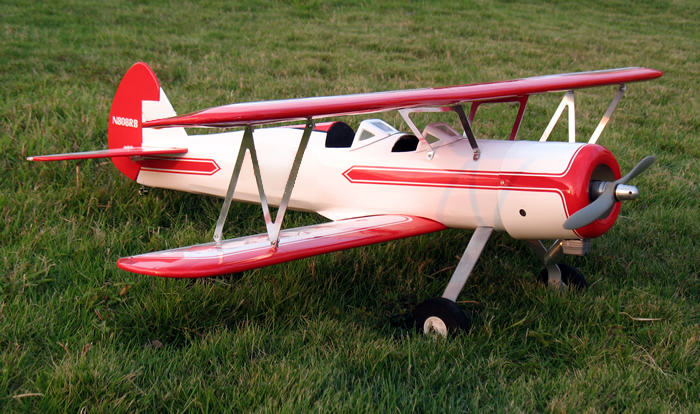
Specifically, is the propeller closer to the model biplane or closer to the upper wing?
the model biplane

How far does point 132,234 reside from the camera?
460 centimetres

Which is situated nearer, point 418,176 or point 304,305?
point 304,305

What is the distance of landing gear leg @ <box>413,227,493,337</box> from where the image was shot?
139 inches

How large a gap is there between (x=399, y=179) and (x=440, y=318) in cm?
114

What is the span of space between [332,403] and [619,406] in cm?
147

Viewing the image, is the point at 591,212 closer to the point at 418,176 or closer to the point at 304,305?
the point at 418,176

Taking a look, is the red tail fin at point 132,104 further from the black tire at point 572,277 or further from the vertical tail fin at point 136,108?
the black tire at point 572,277

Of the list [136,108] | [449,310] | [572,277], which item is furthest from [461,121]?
[136,108]

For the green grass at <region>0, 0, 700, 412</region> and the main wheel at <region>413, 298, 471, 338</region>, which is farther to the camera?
the main wheel at <region>413, 298, 471, 338</region>

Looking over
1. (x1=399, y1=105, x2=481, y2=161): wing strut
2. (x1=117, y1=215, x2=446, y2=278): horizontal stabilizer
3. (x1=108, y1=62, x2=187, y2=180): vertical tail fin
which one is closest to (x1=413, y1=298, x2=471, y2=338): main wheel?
(x1=117, y1=215, x2=446, y2=278): horizontal stabilizer

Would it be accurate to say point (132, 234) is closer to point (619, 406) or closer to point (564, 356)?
point (564, 356)

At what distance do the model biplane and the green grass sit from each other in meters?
0.36

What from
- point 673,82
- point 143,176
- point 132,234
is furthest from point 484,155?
point 673,82

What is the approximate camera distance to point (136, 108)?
18.3 ft
